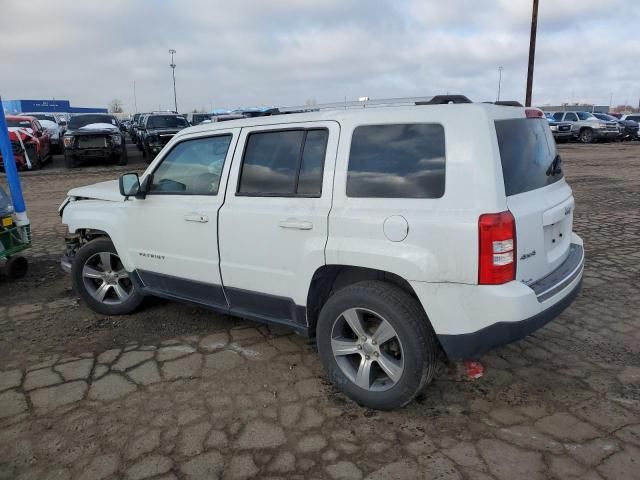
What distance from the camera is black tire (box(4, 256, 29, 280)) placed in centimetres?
562

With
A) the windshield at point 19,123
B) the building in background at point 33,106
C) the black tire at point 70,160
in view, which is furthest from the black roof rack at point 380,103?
the building in background at point 33,106

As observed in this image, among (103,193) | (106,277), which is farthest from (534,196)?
(106,277)

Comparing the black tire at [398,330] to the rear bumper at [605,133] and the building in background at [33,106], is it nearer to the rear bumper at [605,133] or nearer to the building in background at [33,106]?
the rear bumper at [605,133]

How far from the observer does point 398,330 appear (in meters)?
2.85

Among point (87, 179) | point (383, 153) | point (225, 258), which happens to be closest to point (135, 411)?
point (225, 258)

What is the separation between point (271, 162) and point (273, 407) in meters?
1.59

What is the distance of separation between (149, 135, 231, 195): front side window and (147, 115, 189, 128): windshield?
15.4m

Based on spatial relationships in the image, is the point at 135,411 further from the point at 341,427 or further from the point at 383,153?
the point at 383,153

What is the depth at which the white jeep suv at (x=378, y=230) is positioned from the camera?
267 cm

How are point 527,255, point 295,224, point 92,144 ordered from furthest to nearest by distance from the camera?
point 92,144 → point 295,224 → point 527,255

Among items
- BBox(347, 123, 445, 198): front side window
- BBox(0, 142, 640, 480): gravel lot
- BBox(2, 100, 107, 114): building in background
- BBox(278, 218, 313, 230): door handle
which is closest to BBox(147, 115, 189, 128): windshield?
BBox(0, 142, 640, 480): gravel lot

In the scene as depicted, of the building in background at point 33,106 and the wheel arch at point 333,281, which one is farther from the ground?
the building in background at point 33,106

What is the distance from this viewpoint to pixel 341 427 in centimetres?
294

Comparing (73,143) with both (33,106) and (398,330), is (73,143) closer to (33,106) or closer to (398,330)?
(398,330)
